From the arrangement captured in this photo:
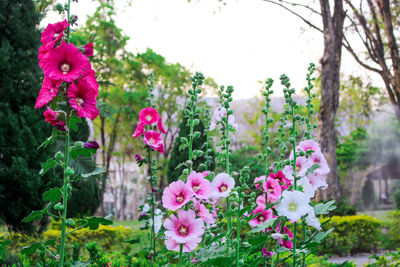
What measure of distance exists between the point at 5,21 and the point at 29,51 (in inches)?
20.2

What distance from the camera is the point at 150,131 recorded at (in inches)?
90.7

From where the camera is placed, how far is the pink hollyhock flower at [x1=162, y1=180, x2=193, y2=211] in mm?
1656

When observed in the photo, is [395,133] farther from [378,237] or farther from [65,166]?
[65,166]

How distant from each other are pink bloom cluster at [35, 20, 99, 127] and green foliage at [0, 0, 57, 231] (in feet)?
10.8

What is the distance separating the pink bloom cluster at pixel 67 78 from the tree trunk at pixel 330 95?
29.4 ft

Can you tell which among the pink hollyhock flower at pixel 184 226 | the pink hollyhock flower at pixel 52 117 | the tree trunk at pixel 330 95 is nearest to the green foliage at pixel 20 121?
the pink hollyhock flower at pixel 52 117

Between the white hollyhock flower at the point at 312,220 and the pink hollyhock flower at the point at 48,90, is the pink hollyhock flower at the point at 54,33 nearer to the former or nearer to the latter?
the pink hollyhock flower at the point at 48,90

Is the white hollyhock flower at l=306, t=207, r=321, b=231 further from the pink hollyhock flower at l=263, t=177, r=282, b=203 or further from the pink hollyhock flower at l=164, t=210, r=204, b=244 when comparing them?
the pink hollyhock flower at l=164, t=210, r=204, b=244

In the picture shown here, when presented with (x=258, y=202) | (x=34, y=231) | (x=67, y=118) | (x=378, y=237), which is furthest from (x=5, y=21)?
(x=378, y=237)

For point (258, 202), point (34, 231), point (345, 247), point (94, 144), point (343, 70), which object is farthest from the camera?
point (343, 70)

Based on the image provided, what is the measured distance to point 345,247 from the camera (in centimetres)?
891

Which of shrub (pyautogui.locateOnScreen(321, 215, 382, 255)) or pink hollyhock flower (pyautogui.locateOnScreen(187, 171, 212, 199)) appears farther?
shrub (pyautogui.locateOnScreen(321, 215, 382, 255))

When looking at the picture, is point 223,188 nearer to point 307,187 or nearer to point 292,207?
point 292,207

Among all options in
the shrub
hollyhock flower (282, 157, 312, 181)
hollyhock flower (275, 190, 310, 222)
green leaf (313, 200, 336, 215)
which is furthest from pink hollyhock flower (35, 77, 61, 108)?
the shrub
